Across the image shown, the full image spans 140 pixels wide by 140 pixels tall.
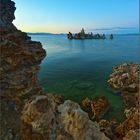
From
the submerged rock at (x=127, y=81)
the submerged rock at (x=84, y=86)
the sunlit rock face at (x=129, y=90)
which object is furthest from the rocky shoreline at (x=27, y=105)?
the submerged rock at (x=84, y=86)

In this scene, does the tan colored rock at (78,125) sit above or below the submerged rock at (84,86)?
above

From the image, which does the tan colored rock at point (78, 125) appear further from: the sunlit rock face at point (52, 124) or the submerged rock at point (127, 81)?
the submerged rock at point (127, 81)

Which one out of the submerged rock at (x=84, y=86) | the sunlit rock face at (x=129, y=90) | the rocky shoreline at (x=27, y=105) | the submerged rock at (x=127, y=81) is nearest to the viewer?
the rocky shoreline at (x=27, y=105)

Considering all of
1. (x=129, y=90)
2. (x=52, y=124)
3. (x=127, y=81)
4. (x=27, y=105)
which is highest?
(x=27, y=105)

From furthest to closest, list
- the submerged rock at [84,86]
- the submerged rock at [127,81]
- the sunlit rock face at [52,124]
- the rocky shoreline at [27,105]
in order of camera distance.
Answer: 1. the submerged rock at [84,86]
2. the submerged rock at [127,81]
3. the rocky shoreline at [27,105]
4. the sunlit rock face at [52,124]

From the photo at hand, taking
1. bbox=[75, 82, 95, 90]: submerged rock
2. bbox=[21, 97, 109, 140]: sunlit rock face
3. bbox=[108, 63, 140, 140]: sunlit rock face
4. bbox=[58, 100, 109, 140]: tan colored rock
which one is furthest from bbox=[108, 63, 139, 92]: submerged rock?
bbox=[21, 97, 109, 140]: sunlit rock face

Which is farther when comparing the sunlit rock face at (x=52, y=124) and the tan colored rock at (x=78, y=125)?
the tan colored rock at (x=78, y=125)

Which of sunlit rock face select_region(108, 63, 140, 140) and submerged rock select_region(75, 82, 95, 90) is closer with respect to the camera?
sunlit rock face select_region(108, 63, 140, 140)

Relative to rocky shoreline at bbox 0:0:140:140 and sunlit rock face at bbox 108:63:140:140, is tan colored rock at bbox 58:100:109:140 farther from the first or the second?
sunlit rock face at bbox 108:63:140:140

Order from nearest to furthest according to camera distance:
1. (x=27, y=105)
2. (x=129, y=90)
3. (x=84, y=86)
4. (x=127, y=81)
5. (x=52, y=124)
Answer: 1. (x=52, y=124)
2. (x=27, y=105)
3. (x=129, y=90)
4. (x=127, y=81)
5. (x=84, y=86)

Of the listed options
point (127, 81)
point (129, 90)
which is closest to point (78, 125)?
point (129, 90)

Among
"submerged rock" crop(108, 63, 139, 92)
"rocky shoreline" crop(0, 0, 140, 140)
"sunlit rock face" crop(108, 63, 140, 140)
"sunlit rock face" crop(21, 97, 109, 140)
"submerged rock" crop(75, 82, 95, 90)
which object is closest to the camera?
"sunlit rock face" crop(21, 97, 109, 140)

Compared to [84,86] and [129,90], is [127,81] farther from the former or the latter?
[84,86]

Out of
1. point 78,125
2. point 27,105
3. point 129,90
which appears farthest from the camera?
point 129,90
